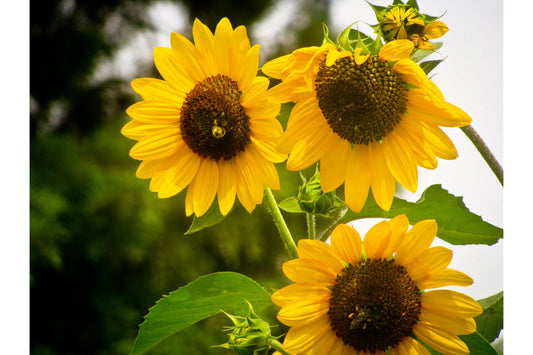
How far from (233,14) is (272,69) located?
1.43m

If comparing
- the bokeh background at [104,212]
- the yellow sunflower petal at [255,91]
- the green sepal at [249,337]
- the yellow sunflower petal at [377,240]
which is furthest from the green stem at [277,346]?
the bokeh background at [104,212]

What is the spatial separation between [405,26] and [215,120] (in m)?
0.19

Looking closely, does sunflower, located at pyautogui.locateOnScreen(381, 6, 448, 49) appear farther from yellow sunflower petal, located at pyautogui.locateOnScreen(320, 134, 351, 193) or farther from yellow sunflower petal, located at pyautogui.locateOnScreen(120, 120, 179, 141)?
yellow sunflower petal, located at pyautogui.locateOnScreen(120, 120, 179, 141)

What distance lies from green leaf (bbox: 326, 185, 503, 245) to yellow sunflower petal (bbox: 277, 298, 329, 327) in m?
0.10

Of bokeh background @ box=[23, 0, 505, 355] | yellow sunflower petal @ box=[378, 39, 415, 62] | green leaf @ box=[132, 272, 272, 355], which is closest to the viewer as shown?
yellow sunflower petal @ box=[378, 39, 415, 62]

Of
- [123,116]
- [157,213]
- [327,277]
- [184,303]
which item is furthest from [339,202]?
[123,116]

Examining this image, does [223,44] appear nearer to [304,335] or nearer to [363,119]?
[363,119]

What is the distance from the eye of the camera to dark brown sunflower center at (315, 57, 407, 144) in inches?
17.9

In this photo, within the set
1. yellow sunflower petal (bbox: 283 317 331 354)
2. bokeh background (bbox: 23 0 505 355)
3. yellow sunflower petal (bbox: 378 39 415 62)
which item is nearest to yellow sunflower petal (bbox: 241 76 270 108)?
yellow sunflower petal (bbox: 378 39 415 62)

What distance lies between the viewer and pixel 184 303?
0.54 meters

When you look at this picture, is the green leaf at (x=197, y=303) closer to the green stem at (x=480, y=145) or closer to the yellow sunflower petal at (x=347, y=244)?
the yellow sunflower petal at (x=347, y=244)

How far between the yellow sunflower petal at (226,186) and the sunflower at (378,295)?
0.10m

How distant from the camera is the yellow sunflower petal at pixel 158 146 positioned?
1.70 feet
